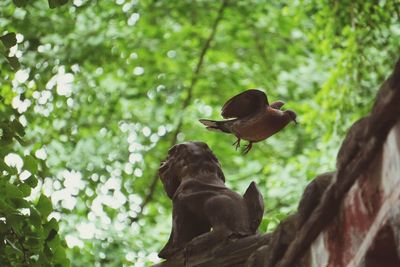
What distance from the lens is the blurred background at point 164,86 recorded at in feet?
30.1

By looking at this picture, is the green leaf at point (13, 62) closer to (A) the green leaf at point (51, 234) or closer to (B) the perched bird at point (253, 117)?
(A) the green leaf at point (51, 234)

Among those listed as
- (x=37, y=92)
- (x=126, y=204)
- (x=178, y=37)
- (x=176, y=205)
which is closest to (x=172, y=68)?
(x=178, y=37)

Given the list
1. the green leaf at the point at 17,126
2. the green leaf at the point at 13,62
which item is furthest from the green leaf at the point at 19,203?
the green leaf at the point at 13,62

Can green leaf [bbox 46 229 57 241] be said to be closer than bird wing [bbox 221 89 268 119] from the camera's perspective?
No

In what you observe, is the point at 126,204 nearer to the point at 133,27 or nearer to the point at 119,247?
the point at 119,247

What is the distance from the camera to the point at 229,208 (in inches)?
159

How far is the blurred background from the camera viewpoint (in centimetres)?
917

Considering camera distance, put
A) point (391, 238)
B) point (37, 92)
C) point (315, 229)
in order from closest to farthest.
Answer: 1. point (391, 238)
2. point (315, 229)
3. point (37, 92)

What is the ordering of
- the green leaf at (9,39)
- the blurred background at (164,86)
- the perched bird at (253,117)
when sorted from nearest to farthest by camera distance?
the perched bird at (253,117), the green leaf at (9,39), the blurred background at (164,86)

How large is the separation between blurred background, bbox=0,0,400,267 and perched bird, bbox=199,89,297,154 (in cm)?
324

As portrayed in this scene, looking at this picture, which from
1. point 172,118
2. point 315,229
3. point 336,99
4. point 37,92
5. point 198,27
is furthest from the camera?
point 198,27

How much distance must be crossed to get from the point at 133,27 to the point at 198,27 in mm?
919

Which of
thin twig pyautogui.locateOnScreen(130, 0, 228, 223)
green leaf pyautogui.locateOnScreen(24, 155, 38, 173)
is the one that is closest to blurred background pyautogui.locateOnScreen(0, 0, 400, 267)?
thin twig pyautogui.locateOnScreen(130, 0, 228, 223)

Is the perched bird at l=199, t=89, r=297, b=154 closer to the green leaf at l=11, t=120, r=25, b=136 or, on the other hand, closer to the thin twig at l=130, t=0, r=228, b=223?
the green leaf at l=11, t=120, r=25, b=136
